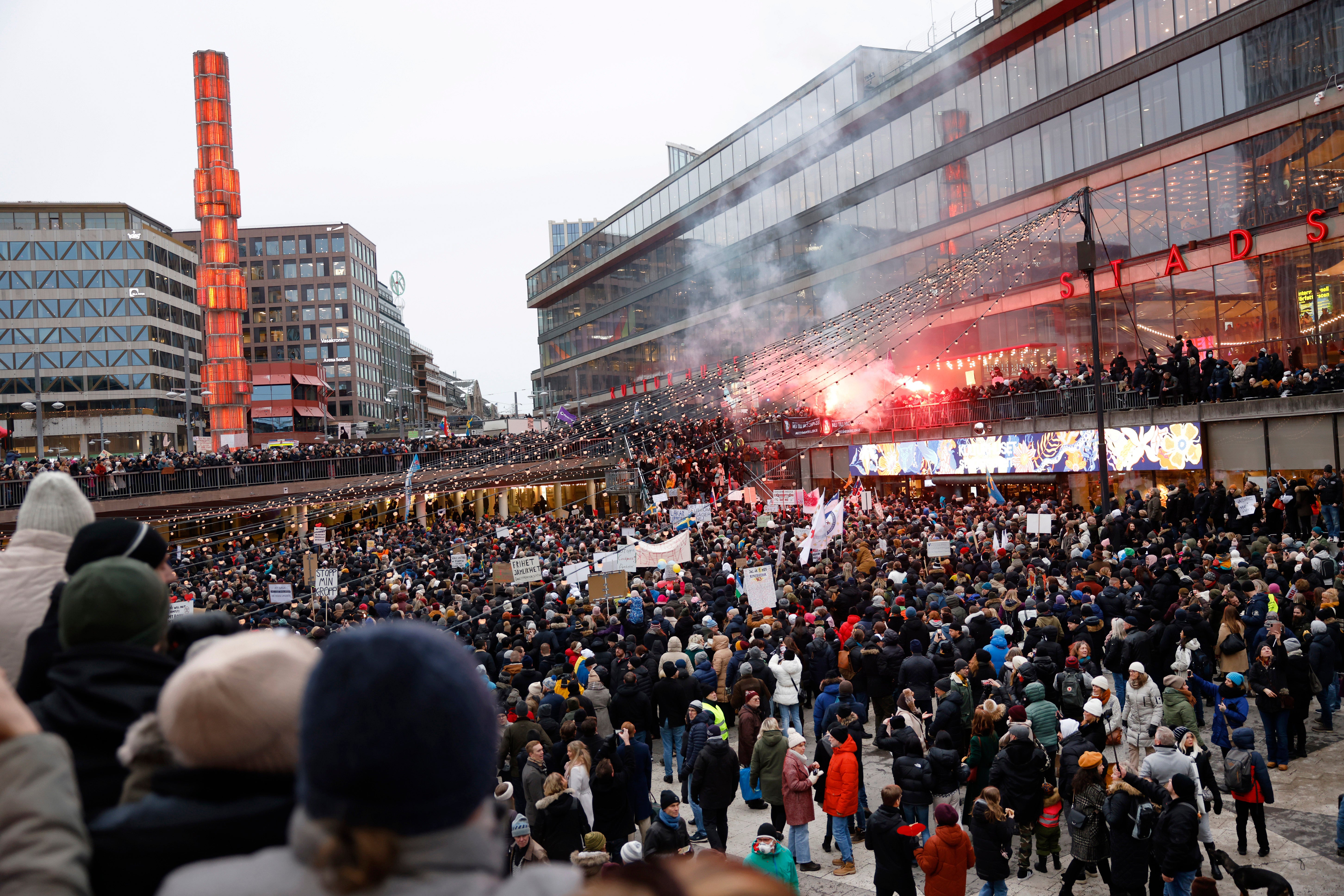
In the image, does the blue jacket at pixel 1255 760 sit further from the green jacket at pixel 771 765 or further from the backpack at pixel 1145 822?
the green jacket at pixel 771 765

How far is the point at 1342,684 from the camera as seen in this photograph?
1263 centimetres

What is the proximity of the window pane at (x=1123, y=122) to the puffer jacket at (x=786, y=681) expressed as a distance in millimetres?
30766

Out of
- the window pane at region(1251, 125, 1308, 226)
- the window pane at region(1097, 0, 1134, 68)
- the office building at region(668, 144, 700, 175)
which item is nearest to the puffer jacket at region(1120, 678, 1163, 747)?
the window pane at region(1251, 125, 1308, 226)

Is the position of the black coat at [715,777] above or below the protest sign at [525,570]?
below

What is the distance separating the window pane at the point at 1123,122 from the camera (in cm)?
3394

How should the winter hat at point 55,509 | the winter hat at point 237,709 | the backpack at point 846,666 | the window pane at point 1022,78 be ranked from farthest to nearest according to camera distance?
1. the window pane at point 1022,78
2. the backpack at point 846,666
3. the winter hat at point 55,509
4. the winter hat at point 237,709

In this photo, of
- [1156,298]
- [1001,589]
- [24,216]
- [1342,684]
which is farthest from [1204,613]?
[24,216]

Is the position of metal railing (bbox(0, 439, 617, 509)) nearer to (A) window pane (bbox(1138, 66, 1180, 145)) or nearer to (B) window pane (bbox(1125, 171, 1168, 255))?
(B) window pane (bbox(1125, 171, 1168, 255))

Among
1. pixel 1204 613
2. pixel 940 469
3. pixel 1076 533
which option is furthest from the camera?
pixel 940 469

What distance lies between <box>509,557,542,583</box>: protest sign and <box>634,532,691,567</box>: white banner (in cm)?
301

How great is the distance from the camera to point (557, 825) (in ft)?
25.8

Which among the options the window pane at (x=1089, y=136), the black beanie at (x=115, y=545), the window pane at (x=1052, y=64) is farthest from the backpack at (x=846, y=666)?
the window pane at (x=1052, y=64)

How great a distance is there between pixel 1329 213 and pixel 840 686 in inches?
1066

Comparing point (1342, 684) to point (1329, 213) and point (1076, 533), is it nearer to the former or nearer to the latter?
point (1076, 533)
